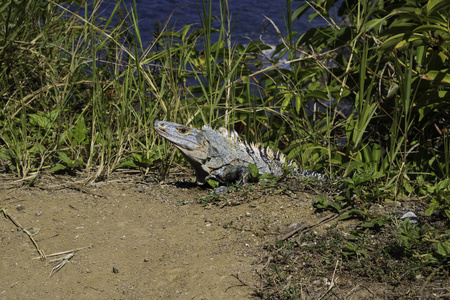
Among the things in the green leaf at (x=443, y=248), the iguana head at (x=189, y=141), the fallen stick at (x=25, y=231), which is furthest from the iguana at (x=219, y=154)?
the green leaf at (x=443, y=248)

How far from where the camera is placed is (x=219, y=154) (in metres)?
4.22

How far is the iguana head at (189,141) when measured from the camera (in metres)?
4.05

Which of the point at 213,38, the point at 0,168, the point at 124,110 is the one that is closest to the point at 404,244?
the point at 124,110

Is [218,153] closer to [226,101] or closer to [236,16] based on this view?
A: [226,101]

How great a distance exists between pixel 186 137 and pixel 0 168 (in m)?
1.45

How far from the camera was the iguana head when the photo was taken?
4.05 m

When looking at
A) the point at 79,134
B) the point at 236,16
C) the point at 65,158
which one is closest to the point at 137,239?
the point at 65,158

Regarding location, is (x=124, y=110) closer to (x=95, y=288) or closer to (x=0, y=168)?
(x=0, y=168)

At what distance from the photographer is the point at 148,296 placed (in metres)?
2.94

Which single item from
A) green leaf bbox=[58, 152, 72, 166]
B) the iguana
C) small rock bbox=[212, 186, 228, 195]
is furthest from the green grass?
small rock bbox=[212, 186, 228, 195]

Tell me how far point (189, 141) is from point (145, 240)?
933mm

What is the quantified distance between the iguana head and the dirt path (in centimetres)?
20

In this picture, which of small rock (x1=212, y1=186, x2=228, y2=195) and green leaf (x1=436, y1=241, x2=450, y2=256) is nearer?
green leaf (x1=436, y1=241, x2=450, y2=256)

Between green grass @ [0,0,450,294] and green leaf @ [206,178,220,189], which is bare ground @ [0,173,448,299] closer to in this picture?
green leaf @ [206,178,220,189]
